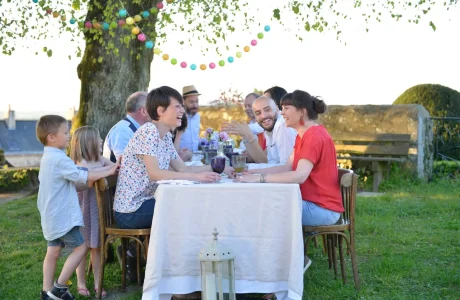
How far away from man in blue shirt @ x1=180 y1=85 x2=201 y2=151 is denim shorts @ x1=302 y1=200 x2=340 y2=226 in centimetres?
270

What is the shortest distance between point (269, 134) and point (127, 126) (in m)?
1.31

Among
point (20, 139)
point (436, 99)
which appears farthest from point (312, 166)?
point (20, 139)

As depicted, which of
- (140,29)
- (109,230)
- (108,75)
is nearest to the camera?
(109,230)

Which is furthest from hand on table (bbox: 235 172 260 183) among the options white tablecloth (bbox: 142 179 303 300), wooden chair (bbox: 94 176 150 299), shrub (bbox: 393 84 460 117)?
shrub (bbox: 393 84 460 117)

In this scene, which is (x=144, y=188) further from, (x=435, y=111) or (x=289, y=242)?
(x=435, y=111)

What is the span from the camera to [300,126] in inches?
179

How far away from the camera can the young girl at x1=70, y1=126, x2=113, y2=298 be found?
15.0 feet

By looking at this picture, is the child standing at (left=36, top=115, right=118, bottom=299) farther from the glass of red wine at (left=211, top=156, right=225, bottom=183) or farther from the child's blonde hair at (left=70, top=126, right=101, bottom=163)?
the glass of red wine at (left=211, top=156, right=225, bottom=183)

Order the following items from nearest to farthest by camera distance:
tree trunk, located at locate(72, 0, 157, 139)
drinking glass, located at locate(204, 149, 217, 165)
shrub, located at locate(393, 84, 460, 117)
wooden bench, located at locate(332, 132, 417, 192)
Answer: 1. drinking glass, located at locate(204, 149, 217, 165)
2. tree trunk, located at locate(72, 0, 157, 139)
3. wooden bench, located at locate(332, 132, 417, 192)
4. shrub, located at locate(393, 84, 460, 117)

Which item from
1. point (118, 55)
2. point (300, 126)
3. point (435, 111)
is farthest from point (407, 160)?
point (300, 126)

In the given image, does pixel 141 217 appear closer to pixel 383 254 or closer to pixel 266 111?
pixel 266 111

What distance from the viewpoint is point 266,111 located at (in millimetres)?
5629

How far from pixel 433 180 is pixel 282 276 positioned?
7.79 metres

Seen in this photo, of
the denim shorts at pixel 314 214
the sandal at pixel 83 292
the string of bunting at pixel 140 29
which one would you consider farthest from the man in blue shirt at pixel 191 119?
the denim shorts at pixel 314 214
